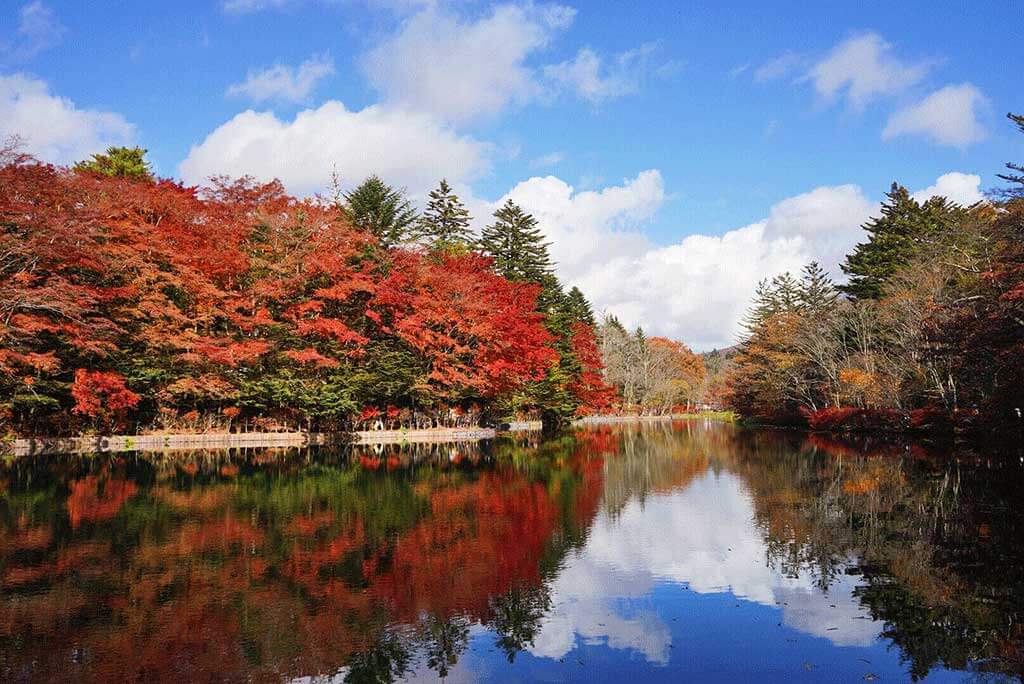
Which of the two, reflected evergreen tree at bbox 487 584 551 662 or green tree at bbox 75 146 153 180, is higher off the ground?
green tree at bbox 75 146 153 180

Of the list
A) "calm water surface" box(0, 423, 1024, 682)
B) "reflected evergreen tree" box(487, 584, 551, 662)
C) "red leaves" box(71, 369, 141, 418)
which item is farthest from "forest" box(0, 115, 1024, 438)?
"reflected evergreen tree" box(487, 584, 551, 662)

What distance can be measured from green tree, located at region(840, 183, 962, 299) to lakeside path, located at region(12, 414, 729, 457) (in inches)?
1208

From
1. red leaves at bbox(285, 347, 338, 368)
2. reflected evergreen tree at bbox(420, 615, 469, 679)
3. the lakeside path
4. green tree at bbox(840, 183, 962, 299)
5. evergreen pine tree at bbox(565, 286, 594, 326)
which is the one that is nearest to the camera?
reflected evergreen tree at bbox(420, 615, 469, 679)

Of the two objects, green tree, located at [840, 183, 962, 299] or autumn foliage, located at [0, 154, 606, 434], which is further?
green tree, located at [840, 183, 962, 299]

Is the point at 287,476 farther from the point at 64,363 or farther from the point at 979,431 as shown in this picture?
the point at 979,431

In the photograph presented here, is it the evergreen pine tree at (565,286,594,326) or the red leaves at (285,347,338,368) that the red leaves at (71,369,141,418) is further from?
the evergreen pine tree at (565,286,594,326)

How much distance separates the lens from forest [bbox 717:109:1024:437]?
2153 cm

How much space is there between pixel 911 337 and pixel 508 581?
30.8m

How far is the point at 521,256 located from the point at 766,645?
1672 inches

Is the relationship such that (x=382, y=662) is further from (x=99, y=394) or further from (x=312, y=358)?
(x=312, y=358)

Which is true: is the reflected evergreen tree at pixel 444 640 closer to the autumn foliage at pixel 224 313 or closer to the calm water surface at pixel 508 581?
the calm water surface at pixel 508 581

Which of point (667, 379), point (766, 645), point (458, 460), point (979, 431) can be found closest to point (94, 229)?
point (458, 460)

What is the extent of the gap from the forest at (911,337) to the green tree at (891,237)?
95 millimetres

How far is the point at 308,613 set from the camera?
285 inches
